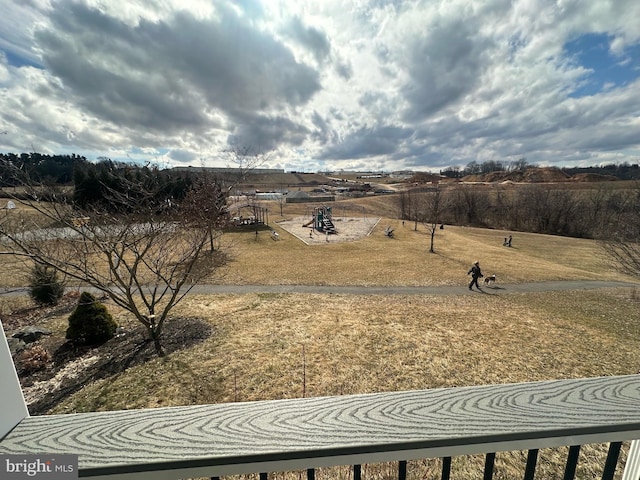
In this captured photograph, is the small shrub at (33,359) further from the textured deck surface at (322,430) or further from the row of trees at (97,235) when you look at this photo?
the textured deck surface at (322,430)

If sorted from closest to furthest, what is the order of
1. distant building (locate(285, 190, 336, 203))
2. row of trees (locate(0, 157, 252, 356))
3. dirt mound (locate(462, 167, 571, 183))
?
1. row of trees (locate(0, 157, 252, 356))
2. distant building (locate(285, 190, 336, 203))
3. dirt mound (locate(462, 167, 571, 183))

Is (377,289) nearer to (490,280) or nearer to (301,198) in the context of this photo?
(490,280)

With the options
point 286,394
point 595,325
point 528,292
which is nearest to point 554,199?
point 528,292

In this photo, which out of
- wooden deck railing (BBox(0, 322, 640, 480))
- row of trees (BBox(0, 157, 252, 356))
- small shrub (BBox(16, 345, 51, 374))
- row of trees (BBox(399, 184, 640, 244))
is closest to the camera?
wooden deck railing (BBox(0, 322, 640, 480))

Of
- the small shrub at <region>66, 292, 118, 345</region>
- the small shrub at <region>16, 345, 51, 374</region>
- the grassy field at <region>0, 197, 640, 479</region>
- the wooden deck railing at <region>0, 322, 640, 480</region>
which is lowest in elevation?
the grassy field at <region>0, 197, 640, 479</region>

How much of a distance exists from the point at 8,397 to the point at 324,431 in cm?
114

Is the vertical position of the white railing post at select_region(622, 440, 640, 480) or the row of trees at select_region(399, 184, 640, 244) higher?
the white railing post at select_region(622, 440, 640, 480)

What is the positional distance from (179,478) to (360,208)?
48.2 m

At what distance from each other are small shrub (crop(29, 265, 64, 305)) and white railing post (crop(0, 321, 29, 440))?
10952mm

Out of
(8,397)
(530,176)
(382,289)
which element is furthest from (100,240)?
(530,176)

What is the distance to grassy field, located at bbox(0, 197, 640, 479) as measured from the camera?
4.84m

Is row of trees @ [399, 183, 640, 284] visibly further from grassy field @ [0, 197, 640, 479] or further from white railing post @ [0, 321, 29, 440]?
white railing post @ [0, 321, 29, 440]

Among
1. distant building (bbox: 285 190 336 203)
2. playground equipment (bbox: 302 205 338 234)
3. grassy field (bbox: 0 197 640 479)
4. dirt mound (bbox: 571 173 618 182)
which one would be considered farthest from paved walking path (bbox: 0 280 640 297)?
dirt mound (bbox: 571 173 618 182)

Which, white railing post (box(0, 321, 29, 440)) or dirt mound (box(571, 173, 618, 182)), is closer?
white railing post (box(0, 321, 29, 440))
